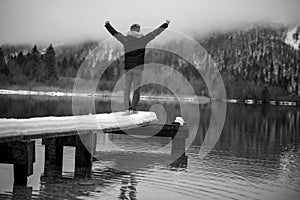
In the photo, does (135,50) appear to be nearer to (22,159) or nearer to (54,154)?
(54,154)

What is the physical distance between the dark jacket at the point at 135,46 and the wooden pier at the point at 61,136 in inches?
71.8

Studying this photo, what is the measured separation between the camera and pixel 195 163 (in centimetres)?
1698

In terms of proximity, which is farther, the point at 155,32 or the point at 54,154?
the point at 155,32

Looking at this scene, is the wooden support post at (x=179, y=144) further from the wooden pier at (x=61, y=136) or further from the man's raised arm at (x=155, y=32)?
the man's raised arm at (x=155, y=32)

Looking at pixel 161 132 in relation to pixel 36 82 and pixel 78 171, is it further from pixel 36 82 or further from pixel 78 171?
pixel 36 82

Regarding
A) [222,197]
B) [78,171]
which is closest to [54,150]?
[78,171]

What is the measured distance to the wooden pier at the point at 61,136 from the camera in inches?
421

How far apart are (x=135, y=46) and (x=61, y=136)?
16.7 ft

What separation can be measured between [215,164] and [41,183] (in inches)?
287

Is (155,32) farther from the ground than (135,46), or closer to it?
farther from the ground

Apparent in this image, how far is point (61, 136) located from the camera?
41.1 ft

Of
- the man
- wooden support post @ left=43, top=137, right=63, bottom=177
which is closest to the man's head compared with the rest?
the man

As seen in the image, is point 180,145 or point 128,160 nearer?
point 128,160

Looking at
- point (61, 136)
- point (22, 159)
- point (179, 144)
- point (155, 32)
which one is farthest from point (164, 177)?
point (179, 144)
